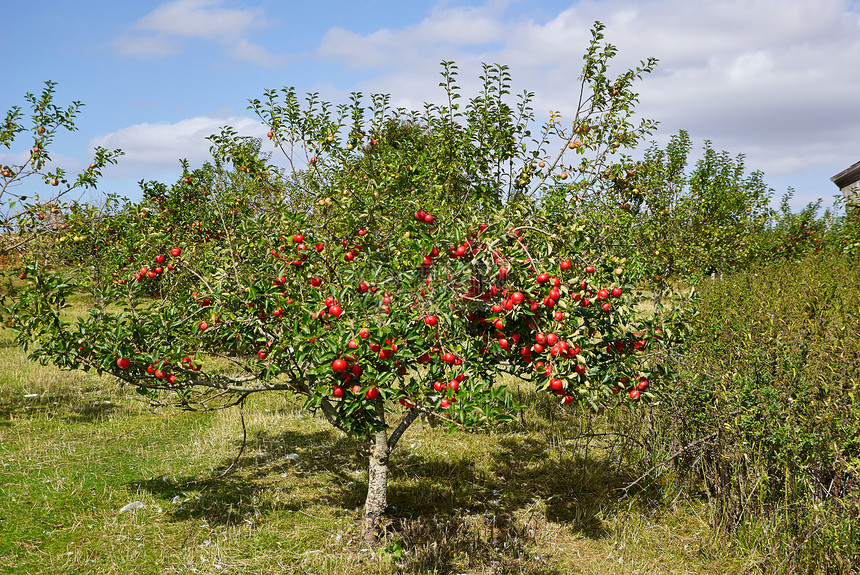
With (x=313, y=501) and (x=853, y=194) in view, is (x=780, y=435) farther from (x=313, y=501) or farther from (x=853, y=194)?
(x=853, y=194)

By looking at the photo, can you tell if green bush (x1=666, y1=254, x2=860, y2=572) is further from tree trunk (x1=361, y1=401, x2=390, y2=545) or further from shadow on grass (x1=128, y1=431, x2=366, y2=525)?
shadow on grass (x1=128, y1=431, x2=366, y2=525)

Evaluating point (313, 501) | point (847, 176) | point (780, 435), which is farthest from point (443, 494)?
point (847, 176)

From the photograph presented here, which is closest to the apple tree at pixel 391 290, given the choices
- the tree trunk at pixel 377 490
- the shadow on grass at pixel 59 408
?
the tree trunk at pixel 377 490

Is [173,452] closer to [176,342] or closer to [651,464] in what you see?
[176,342]

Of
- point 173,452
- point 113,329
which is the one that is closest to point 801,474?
point 113,329

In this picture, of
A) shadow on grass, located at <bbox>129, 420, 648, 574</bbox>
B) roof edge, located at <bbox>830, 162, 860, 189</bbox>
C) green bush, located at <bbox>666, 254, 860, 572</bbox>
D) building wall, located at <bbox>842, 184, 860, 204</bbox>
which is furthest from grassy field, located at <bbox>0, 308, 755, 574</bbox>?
roof edge, located at <bbox>830, 162, 860, 189</bbox>

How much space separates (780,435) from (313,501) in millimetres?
4807

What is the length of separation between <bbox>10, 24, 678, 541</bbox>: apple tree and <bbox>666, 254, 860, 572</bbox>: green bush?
1298 millimetres

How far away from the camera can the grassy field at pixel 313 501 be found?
5.48 metres

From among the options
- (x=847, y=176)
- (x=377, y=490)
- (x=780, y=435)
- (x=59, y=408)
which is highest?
(x=847, y=176)

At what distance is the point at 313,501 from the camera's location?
268 inches

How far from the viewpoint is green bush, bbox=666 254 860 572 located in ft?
16.4

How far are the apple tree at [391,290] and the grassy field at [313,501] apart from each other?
3.11 ft

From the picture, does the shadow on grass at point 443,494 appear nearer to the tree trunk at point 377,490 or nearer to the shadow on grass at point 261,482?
the shadow on grass at point 261,482
